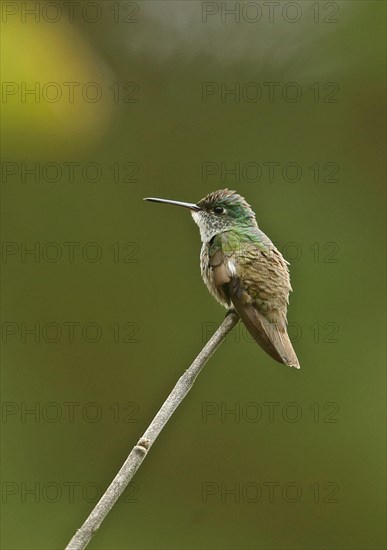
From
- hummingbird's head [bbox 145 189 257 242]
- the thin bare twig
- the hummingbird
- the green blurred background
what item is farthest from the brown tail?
the green blurred background

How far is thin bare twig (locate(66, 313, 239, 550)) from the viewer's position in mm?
1688

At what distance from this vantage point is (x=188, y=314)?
20.1 ft

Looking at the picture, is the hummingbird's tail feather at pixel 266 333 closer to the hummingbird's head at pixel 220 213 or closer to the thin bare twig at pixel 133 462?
the hummingbird's head at pixel 220 213

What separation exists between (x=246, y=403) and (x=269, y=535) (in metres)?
1.01

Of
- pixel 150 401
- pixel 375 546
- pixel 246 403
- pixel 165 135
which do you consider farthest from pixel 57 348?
pixel 375 546

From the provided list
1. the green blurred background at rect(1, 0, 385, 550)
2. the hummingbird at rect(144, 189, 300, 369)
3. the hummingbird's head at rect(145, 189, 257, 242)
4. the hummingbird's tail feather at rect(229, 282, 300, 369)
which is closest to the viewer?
the hummingbird's tail feather at rect(229, 282, 300, 369)

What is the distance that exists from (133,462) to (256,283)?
1.38 metres

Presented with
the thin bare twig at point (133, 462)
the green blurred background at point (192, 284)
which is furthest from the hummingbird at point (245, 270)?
the green blurred background at point (192, 284)

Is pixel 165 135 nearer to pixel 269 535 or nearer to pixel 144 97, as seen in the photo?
pixel 144 97

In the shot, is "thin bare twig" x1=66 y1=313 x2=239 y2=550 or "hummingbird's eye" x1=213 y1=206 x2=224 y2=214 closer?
"thin bare twig" x1=66 y1=313 x2=239 y2=550

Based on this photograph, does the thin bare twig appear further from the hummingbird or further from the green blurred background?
the green blurred background

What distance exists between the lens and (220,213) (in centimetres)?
344

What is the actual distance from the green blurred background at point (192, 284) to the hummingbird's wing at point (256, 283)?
2.51m

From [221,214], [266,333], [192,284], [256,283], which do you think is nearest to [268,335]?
[266,333]
